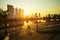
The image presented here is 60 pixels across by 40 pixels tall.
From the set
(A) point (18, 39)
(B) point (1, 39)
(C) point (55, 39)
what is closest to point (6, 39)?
(B) point (1, 39)

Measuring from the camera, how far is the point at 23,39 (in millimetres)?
5242

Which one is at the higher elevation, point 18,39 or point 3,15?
point 3,15

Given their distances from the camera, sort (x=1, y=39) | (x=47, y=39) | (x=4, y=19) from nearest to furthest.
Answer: (x=1, y=39), (x=47, y=39), (x=4, y=19)

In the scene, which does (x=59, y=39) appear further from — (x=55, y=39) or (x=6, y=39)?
(x=6, y=39)

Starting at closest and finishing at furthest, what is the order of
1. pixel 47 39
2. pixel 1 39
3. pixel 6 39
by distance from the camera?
pixel 6 39, pixel 1 39, pixel 47 39

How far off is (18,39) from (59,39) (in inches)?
65.7

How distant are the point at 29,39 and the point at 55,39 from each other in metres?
1.05

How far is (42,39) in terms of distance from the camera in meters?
5.19

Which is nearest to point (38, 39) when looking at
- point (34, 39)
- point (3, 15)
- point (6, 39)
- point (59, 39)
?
point (34, 39)

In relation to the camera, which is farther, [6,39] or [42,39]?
[42,39]

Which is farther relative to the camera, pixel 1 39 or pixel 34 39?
pixel 34 39

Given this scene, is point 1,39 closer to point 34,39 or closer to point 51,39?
point 34,39

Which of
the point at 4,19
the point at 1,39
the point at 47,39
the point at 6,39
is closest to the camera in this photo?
the point at 6,39

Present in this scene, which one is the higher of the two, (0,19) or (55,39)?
(0,19)
